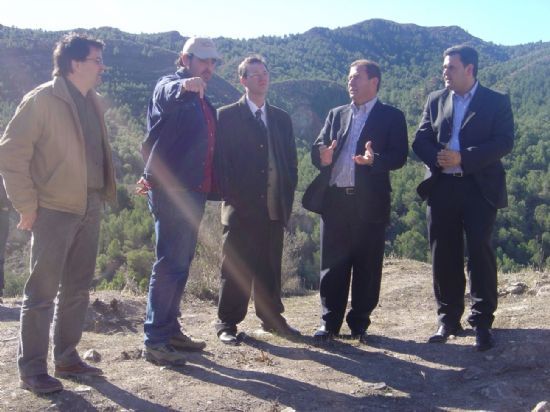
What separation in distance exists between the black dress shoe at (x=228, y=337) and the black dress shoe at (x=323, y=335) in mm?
624

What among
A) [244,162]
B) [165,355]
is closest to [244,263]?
[244,162]

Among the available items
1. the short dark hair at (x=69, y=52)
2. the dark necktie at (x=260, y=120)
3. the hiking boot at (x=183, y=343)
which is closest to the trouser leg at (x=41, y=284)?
the short dark hair at (x=69, y=52)

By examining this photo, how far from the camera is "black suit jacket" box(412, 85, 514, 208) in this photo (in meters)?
4.24

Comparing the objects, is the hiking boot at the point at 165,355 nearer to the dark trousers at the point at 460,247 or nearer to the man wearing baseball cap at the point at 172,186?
the man wearing baseball cap at the point at 172,186

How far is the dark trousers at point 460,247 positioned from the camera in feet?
14.3

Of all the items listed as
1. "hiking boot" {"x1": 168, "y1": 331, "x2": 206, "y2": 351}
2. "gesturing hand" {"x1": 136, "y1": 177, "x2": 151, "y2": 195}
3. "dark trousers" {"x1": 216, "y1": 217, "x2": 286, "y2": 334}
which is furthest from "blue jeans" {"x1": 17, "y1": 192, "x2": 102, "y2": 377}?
"dark trousers" {"x1": 216, "y1": 217, "x2": 286, "y2": 334}

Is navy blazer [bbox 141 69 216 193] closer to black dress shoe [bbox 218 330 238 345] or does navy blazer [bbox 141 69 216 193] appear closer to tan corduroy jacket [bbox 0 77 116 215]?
tan corduroy jacket [bbox 0 77 116 215]

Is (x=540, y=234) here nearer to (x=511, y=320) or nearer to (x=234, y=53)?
(x=511, y=320)

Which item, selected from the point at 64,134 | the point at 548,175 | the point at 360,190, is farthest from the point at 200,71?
the point at 548,175

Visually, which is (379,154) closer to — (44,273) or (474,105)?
(474,105)

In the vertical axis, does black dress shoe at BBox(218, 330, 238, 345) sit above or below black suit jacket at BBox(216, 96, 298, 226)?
below

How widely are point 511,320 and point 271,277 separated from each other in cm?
199

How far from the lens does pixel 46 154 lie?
3.31 m

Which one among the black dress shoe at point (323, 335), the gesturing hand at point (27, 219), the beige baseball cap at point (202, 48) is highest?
the beige baseball cap at point (202, 48)
